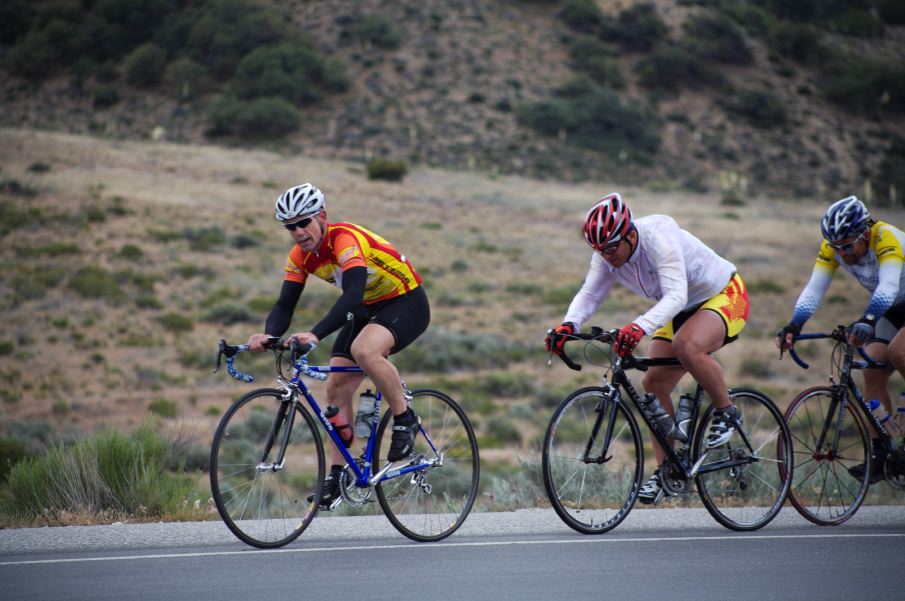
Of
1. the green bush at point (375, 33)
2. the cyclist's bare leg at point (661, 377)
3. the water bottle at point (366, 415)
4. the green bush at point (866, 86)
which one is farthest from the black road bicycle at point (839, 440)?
the green bush at point (866, 86)

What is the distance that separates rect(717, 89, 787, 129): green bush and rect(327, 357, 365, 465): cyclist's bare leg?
276 ft

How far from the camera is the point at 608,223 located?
641cm

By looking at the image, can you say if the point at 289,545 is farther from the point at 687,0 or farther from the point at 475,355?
the point at 687,0

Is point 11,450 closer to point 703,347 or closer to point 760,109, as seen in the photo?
point 703,347

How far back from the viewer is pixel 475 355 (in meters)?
28.6

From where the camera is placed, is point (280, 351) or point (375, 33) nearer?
point (280, 351)

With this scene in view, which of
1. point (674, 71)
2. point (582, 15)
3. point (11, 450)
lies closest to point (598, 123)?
point (674, 71)

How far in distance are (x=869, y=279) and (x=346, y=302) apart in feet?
13.4

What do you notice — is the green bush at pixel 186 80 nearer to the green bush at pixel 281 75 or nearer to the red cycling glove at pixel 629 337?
the green bush at pixel 281 75

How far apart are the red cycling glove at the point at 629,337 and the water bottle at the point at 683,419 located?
917 mm

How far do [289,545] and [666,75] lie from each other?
86894 mm

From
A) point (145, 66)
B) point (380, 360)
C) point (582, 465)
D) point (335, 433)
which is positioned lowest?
point (145, 66)

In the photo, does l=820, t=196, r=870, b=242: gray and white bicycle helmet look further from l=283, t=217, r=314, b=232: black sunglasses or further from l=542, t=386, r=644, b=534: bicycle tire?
l=283, t=217, r=314, b=232: black sunglasses

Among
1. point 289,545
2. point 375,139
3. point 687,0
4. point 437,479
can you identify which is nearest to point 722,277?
point 289,545
